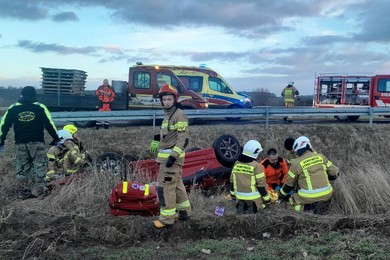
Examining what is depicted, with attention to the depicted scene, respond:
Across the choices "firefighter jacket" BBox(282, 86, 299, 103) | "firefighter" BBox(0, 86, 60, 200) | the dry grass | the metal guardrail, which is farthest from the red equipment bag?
"firefighter jacket" BBox(282, 86, 299, 103)

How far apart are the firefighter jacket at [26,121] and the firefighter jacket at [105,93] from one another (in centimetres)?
722

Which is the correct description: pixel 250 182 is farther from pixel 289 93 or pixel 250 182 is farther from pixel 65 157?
pixel 289 93

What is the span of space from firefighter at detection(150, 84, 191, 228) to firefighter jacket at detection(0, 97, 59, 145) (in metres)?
2.66

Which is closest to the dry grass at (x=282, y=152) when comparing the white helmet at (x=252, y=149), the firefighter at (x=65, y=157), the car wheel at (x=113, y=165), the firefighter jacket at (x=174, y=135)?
the car wheel at (x=113, y=165)

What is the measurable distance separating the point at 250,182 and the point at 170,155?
1.60 m

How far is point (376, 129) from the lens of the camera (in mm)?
13609

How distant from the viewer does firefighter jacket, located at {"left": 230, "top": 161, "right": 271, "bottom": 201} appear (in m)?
6.52

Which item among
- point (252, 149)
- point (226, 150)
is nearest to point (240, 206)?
point (252, 149)

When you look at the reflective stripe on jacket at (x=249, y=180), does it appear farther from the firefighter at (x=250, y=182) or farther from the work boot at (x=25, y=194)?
the work boot at (x=25, y=194)

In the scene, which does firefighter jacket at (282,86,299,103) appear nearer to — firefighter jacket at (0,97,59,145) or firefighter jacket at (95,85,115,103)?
firefighter jacket at (95,85,115,103)

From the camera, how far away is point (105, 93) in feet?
48.2

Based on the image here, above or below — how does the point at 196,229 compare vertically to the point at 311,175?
below

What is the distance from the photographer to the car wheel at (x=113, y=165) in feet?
24.5

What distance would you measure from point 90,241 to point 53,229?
1.68 ft
